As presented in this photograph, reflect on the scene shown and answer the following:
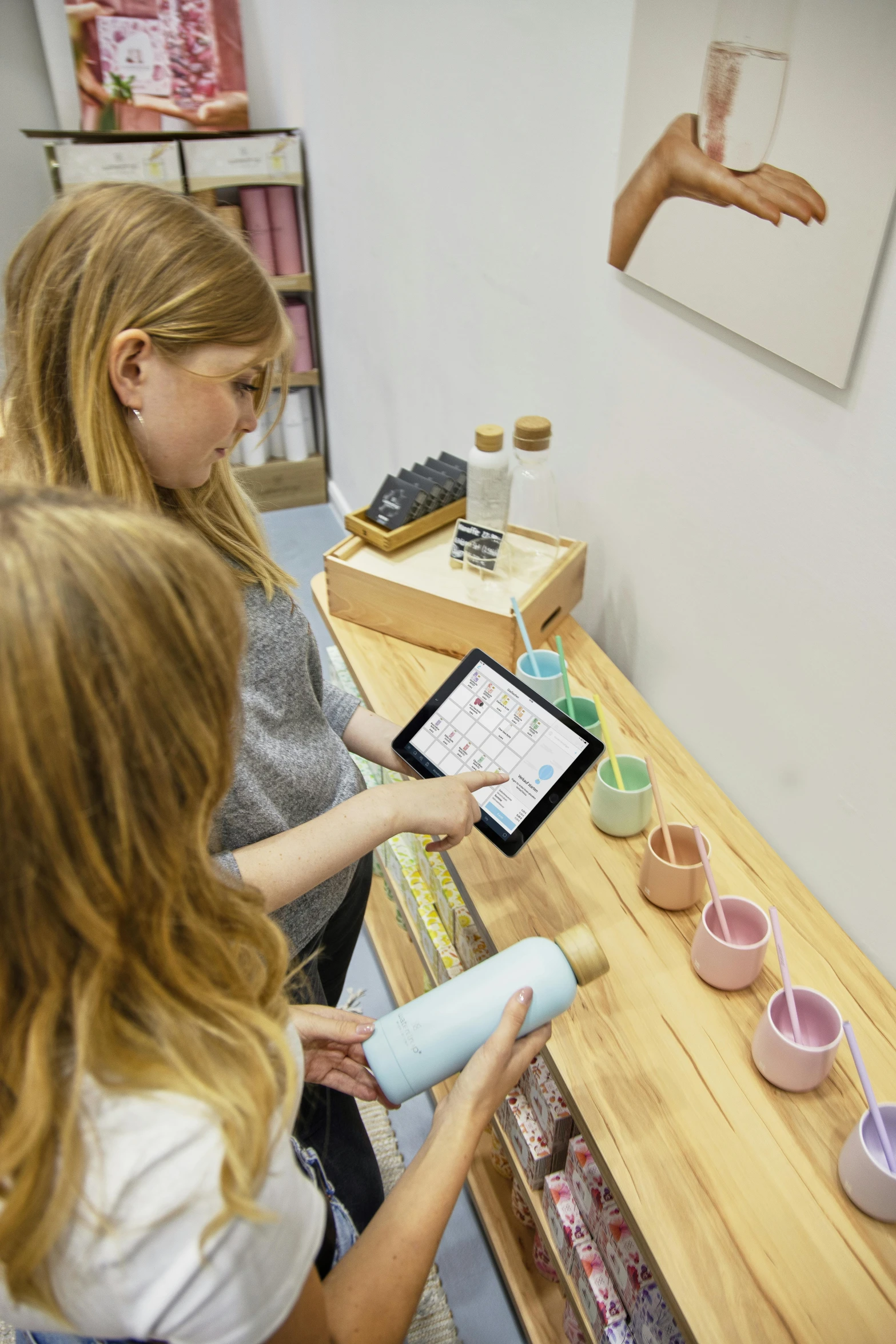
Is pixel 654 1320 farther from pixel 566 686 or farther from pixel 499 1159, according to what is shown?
pixel 566 686

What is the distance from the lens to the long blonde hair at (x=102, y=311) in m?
0.93

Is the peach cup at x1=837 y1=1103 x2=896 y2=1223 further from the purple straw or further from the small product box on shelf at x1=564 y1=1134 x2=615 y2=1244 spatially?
the small product box on shelf at x1=564 y1=1134 x2=615 y2=1244

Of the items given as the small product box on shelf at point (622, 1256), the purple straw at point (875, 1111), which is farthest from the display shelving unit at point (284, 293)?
the purple straw at point (875, 1111)

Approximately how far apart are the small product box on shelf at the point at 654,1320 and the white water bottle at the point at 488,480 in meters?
1.13

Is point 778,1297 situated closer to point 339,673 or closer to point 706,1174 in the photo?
point 706,1174

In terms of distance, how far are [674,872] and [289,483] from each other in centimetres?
286

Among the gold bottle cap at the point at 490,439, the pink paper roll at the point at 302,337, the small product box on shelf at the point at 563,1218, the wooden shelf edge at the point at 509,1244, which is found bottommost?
the wooden shelf edge at the point at 509,1244

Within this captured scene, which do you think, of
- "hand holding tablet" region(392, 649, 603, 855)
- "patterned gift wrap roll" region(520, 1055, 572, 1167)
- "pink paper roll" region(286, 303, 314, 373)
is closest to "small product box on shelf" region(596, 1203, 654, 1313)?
"patterned gift wrap roll" region(520, 1055, 572, 1167)

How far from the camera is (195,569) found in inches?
22.7

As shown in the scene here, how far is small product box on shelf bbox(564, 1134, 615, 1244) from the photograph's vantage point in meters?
1.17

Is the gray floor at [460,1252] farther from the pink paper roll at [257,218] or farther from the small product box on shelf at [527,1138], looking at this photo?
the pink paper roll at [257,218]

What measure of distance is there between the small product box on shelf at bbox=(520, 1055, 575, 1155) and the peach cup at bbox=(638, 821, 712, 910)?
0.28m

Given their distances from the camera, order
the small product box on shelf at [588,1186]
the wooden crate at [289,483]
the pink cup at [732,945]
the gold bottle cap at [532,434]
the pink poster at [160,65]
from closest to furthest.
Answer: the pink cup at [732,945] < the small product box on shelf at [588,1186] < the gold bottle cap at [532,434] < the pink poster at [160,65] < the wooden crate at [289,483]

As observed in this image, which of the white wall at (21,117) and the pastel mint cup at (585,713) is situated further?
the white wall at (21,117)
